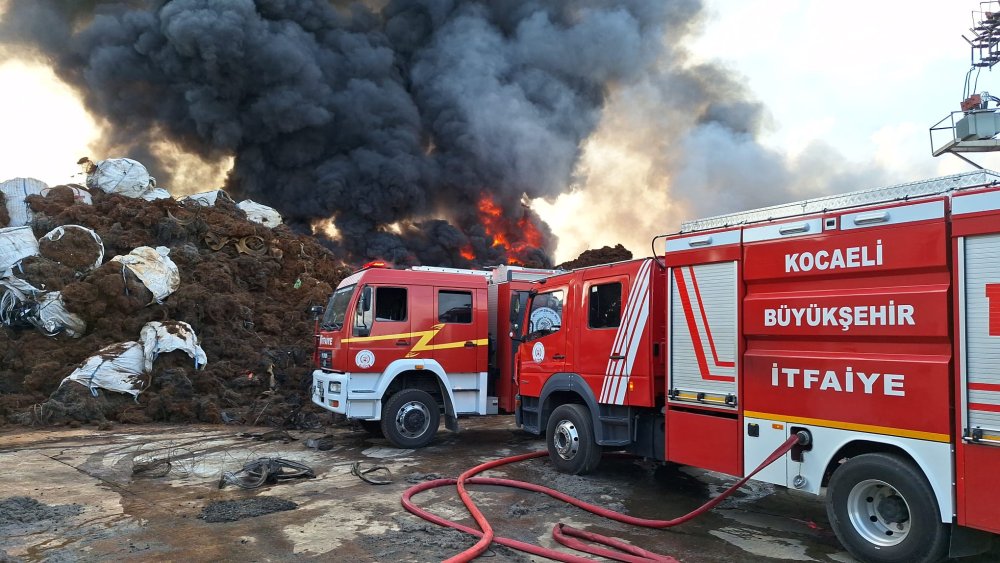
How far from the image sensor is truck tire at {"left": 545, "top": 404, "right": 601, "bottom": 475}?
7.20 metres

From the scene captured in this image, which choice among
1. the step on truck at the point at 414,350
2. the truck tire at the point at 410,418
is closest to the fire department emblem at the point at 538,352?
the step on truck at the point at 414,350

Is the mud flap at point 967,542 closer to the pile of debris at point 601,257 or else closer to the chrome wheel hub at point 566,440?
the chrome wheel hub at point 566,440

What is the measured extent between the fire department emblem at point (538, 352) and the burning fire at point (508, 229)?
23.4 metres

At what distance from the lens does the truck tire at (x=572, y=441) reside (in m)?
7.20

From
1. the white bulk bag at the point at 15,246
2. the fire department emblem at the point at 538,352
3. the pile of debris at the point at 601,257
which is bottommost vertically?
the fire department emblem at the point at 538,352

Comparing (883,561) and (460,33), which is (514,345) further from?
(460,33)

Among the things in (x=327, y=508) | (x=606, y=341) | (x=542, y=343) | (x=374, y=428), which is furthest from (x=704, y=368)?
(x=374, y=428)

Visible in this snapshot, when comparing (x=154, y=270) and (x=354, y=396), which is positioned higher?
(x=154, y=270)

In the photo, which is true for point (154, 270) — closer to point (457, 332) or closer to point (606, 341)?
point (457, 332)

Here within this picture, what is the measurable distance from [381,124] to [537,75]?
28.9ft

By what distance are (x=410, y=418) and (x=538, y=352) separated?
2.41 meters

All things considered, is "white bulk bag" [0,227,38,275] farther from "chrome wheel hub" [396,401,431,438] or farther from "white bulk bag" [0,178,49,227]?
"chrome wheel hub" [396,401,431,438]

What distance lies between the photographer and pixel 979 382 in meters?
4.12

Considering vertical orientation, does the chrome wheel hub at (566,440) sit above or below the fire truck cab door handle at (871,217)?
below
